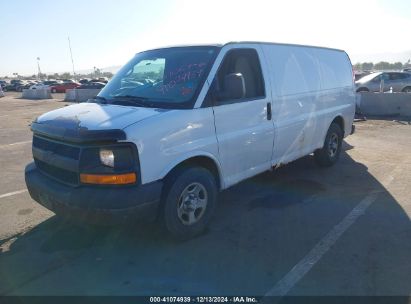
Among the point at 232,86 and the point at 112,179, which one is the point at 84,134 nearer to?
the point at 112,179

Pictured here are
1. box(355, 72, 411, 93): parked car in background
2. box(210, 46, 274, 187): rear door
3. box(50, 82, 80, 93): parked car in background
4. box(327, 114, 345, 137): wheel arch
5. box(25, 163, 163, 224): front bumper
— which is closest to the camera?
box(25, 163, 163, 224): front bumper

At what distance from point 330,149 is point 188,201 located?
3.75 meters

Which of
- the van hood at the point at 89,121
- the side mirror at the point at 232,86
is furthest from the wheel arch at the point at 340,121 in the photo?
the van hood at the point at 89,121

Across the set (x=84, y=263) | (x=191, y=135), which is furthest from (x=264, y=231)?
(x=84, y=263)

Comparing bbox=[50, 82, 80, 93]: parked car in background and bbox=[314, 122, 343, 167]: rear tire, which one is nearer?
bbox=[314, 122, 343, 167]: rear tire

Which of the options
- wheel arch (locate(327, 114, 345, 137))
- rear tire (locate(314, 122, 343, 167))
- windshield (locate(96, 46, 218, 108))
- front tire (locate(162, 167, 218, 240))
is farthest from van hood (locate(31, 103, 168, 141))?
wheel arch (locate(327, 114, 345, 137))

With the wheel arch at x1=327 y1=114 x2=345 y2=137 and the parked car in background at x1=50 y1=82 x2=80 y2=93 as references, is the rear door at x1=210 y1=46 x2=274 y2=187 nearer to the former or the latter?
the wheel arch at x1=327 y1=114 x2=345 y2=137

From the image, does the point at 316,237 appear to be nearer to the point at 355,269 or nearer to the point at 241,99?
the point at 355,269

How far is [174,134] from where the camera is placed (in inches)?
145

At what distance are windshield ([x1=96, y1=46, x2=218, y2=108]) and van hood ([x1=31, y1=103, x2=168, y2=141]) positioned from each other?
0.77 ft

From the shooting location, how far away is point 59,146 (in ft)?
12.4

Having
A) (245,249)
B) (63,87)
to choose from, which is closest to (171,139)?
(245,249)

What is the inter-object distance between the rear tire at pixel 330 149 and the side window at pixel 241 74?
2434 mm

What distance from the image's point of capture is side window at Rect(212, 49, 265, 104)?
414 cm
